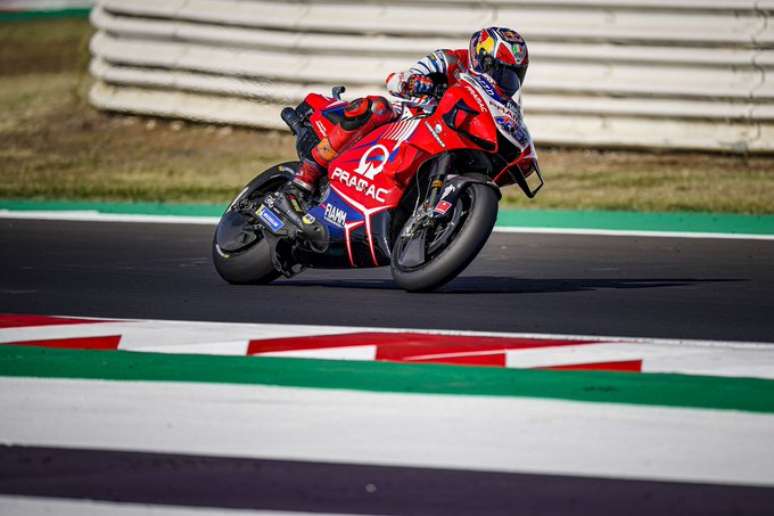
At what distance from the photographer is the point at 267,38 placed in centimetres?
1371

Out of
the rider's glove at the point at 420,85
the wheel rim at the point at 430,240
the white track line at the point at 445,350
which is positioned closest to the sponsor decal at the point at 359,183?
the wheel rim at the point at 430,240

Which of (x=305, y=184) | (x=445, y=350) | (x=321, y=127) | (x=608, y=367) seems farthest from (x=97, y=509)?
(x=321, y=127)

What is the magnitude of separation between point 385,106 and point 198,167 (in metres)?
6.59

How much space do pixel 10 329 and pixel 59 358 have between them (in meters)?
0.69

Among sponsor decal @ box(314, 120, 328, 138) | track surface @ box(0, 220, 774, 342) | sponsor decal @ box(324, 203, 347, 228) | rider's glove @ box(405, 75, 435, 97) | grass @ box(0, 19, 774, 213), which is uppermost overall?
rider's glove @ box(405, 75, 435, 97)

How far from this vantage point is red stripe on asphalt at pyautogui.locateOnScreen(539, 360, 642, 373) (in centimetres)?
553

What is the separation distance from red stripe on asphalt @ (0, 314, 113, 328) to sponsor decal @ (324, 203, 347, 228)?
3.97 feet

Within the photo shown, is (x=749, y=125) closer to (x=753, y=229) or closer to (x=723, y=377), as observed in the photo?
(x=753, y=229)

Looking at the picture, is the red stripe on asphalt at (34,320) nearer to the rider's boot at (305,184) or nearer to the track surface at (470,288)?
the track surface at (470,288)

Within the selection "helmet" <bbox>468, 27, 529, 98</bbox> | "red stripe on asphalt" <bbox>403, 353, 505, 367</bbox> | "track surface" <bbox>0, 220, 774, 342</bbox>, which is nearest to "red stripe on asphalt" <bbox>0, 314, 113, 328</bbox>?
"track surface" <bbox>0, 220, 774, 342</bbox>

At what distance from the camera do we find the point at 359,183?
707 centimetres

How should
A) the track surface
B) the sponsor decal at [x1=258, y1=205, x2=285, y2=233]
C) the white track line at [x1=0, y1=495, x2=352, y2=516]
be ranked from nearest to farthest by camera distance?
the white track line at [x1=0, y1=495, x2=352, y2=516] < the track surface < the sponsor decal at [x1=258, y1=205, x2=285, y2=233]

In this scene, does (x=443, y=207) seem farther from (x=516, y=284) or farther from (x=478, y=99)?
(x=516, y=284)

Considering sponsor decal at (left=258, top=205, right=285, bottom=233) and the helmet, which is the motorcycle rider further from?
sponsor decal at (left=258, top=205, right=285, bottom=233)
